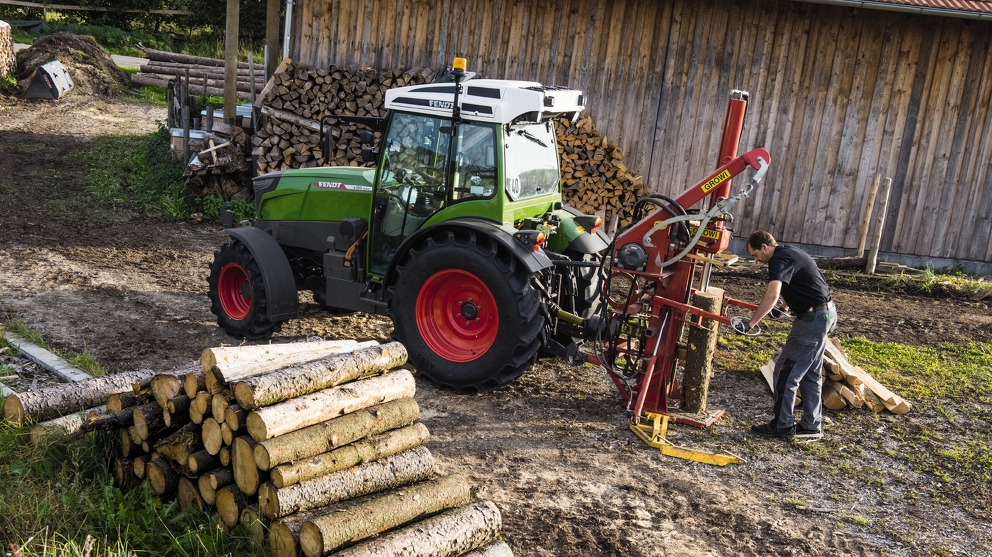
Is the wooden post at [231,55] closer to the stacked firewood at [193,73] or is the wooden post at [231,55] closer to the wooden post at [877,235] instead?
the stacked firewood at [193,73]

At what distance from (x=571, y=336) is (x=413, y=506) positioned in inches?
109

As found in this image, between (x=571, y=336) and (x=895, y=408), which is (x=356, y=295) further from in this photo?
(x=895, y=408)

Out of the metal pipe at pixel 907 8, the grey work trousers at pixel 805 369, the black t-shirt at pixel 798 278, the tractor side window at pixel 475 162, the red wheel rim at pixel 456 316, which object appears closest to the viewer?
the black t-shirt at pixel 798 278

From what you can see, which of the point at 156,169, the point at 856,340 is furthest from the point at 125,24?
the point at 856,340

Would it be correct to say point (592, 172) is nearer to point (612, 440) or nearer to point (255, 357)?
point (612, 440)

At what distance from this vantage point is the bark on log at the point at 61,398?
494cm

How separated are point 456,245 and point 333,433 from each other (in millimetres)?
2370

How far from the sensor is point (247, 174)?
467 inches

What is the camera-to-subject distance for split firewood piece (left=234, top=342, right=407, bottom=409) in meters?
4.13

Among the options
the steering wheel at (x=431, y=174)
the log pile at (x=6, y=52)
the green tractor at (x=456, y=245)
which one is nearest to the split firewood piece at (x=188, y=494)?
the green tractor at (x=456, y=245)

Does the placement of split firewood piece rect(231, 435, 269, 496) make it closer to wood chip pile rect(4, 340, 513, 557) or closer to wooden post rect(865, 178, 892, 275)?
wood chip pile rect(4, 340, 513, 557)

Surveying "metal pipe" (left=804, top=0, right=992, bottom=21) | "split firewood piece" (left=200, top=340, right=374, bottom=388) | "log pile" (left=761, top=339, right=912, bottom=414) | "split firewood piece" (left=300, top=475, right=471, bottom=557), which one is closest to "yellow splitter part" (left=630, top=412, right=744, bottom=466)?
"log pile" (left=761, top=339, right=912, bottom=414)

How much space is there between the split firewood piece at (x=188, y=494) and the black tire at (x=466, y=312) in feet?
8.40

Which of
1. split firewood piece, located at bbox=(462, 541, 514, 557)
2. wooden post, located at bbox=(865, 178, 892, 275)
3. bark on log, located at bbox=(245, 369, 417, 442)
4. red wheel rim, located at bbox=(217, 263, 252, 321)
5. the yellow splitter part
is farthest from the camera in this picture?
wooden post, located at bbox=(865, 178, 892, 275)
